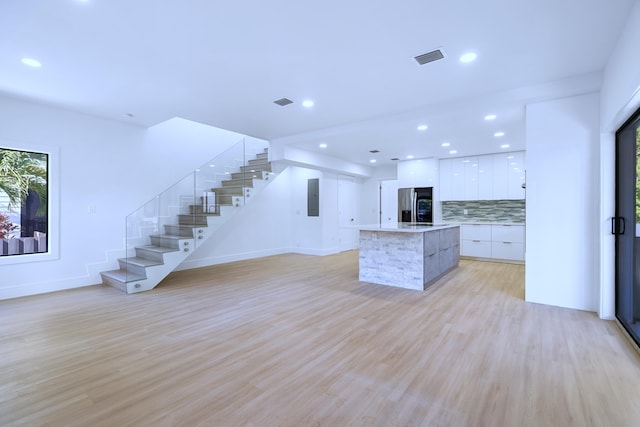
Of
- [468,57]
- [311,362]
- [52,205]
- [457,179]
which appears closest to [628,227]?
[468,57]

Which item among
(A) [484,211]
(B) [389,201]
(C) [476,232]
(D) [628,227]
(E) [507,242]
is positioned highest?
(B) [389,201]

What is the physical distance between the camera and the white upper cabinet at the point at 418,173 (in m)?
8.13

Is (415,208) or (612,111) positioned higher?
(612,111)

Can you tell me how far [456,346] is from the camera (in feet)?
8.91

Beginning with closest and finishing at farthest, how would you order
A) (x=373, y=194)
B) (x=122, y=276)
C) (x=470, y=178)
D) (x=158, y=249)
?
(x=122, y=276)
(x=158, y=249)
(x=470, y=178)
(x=373, y=194)

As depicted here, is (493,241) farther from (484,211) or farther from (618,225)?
(618,225)

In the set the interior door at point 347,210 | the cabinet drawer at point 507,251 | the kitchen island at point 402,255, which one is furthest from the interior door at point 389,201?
the kitchen island at point 402,255

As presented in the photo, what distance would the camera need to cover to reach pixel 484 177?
24.7 feet

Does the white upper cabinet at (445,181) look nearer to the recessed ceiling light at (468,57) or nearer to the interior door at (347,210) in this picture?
the interior door at (347,210)

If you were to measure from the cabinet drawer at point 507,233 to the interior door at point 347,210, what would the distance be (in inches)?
154

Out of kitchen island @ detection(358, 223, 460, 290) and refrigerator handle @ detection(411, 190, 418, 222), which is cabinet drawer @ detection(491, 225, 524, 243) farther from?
kitchen island @ detection(358, 223, 460, 290)

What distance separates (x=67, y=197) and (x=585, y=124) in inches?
294

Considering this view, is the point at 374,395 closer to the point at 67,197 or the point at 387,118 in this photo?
the point at 387,118

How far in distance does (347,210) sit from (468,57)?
21.9ft
